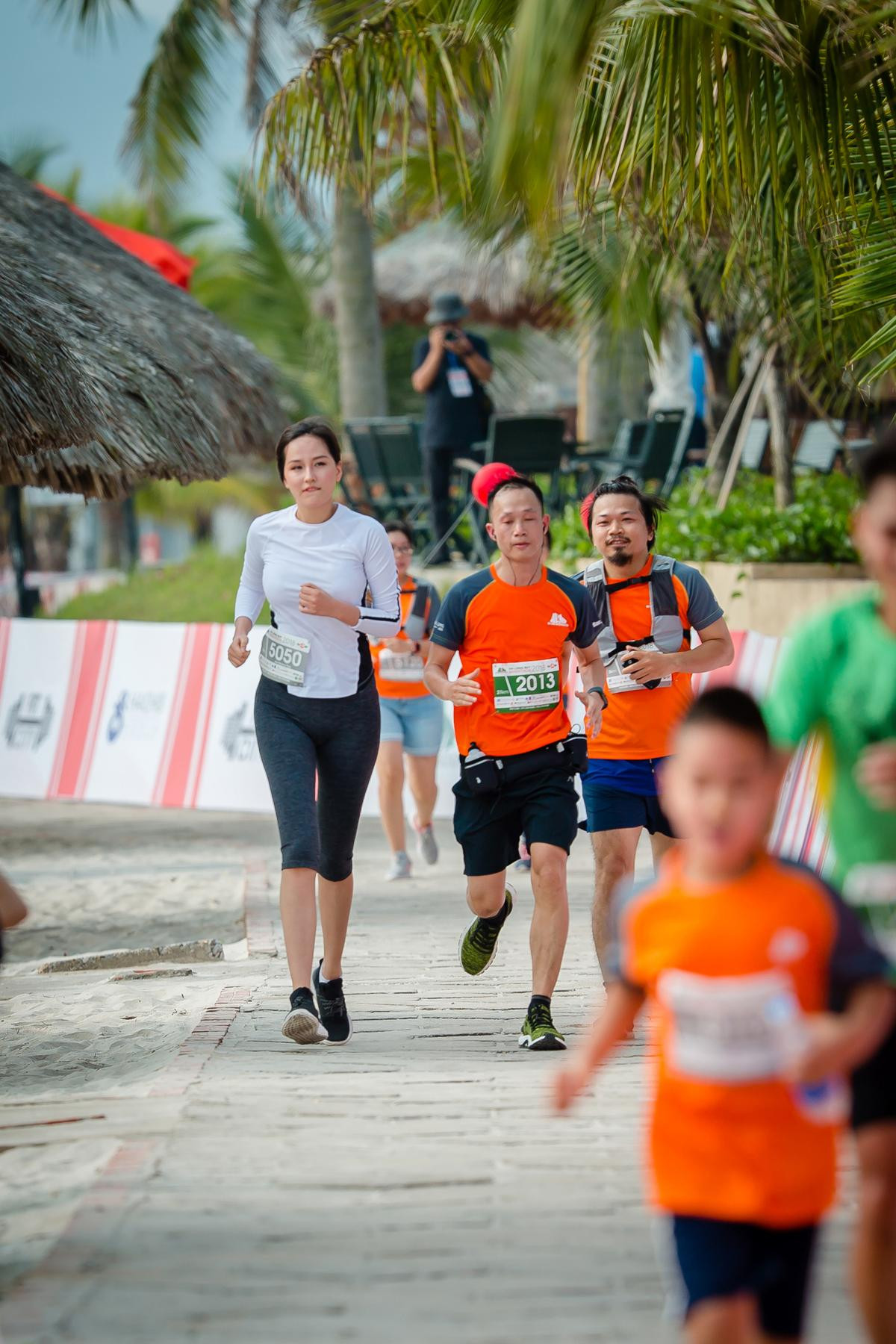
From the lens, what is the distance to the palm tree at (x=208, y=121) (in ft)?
60.0

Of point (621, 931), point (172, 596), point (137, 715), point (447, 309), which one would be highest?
point (447, 309)

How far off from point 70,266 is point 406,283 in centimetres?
1243

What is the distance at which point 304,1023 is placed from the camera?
5.84 meters

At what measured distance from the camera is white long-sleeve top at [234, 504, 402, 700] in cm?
605

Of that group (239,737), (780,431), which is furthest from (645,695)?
(780,431)

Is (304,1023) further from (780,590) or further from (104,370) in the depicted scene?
(780,590)

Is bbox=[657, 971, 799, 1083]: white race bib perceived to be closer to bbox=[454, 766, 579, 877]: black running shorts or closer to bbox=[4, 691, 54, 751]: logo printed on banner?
bbox=[454, 766, 579, 877]: black running shorts

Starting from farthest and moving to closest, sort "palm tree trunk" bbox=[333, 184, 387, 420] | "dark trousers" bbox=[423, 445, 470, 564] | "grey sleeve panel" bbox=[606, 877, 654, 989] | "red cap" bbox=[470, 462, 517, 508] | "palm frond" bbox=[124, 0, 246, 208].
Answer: "palm frond" bbox=[124, 0, 246, 208], "palm tree trunk" bbox=[333, 184, 387, 420], "dark trousers" bbox=[423, 445, 470, 564], "red cap" bbox=[470, 462, 517, 508], "grey sleeve panel" bbox=[606, 877, 654, 989]

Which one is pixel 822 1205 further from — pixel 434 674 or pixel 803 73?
pixel 803 73

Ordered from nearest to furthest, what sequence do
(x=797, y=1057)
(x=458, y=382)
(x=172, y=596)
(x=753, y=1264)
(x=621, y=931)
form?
(x=797, y=1057), (x=753, y=1264), (x=621, y=931), (x=458, y=382), (x=172, y=596)

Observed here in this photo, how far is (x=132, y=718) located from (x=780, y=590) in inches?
217

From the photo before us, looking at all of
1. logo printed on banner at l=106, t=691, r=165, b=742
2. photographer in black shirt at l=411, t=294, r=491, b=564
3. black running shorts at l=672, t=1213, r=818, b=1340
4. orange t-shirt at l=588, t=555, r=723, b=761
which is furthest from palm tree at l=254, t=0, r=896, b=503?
logo printed on banner at l=106, t=691, r=165, b=742

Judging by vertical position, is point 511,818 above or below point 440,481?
below

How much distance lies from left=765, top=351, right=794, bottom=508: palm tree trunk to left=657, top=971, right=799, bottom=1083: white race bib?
11246mm
